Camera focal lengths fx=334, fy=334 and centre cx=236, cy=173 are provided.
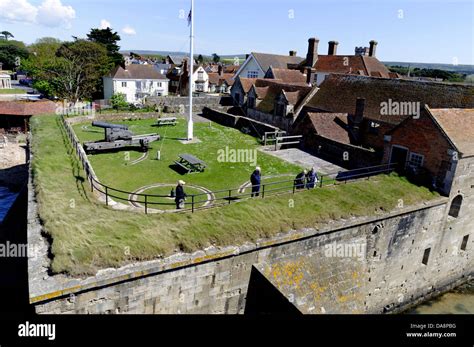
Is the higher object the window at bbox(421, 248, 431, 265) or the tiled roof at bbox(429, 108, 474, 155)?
the tiled roof at bbox(429, 108, 474, 155)

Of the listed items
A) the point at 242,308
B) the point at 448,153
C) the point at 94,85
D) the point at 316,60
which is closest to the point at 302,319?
the point at 242,308

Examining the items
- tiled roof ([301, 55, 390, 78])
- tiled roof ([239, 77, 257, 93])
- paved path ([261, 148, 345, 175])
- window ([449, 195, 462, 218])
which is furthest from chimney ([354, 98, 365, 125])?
tiled roof ([301, 55, 390, 78])

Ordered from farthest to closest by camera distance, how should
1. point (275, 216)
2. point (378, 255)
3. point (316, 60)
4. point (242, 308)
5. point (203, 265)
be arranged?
point (316, 60), point (378, 255), point (275, 216), point (242, 308), point (203, 265)

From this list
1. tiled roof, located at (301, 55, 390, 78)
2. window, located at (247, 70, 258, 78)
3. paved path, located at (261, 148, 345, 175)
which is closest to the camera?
paved path, located at (261, 148, 345, 175)

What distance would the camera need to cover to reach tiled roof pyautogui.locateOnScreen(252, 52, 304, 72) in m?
56.3

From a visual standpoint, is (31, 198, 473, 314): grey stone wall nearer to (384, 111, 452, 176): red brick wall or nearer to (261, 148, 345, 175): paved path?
(384, 111, 452, 176): red brick wall

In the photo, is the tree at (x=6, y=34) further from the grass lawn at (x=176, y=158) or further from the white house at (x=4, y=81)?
the grass lawn at (x=176, y=158)

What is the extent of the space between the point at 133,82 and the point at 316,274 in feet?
167

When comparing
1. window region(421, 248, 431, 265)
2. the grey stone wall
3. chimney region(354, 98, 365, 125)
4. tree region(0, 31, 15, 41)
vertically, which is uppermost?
tree region(0, 31, 15, 41)

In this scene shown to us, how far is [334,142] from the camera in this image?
2431 centimetres

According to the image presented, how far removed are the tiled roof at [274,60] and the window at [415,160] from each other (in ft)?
136

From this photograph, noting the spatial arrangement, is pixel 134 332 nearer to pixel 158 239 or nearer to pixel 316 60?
pixel 158 239

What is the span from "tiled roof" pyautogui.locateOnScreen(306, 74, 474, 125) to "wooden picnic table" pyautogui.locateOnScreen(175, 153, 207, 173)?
1307cm

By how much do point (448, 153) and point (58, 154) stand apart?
20.4 m
